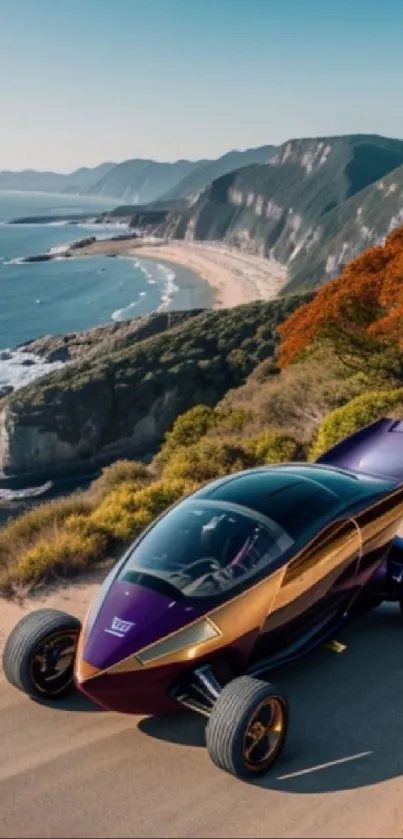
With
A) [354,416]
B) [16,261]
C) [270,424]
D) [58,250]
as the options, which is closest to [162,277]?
[16,261]

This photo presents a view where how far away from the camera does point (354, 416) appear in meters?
12.7

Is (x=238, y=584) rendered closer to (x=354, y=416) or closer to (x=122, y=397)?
(x=354, y=416)

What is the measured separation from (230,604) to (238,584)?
0.16 meters

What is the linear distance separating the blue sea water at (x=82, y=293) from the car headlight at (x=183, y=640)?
5839 centimetres

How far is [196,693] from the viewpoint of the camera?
5297 mm

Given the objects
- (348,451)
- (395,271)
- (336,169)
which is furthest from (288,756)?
Answer: (336,169)

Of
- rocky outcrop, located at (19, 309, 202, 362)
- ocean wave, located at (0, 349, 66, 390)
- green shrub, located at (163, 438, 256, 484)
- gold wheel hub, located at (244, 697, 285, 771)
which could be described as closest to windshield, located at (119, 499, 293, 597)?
gold wheel hub, located at (244, 697, 285, 771)

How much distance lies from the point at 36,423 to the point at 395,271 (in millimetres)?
27914

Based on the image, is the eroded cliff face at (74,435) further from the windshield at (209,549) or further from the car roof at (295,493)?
the windshield at (209,549)

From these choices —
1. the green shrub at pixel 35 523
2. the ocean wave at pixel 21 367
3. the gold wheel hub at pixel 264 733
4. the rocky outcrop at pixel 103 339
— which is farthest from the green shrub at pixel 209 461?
the rocky outcrop at pixel 103 339

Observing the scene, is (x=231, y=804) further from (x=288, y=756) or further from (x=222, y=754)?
(x=288, y=756)

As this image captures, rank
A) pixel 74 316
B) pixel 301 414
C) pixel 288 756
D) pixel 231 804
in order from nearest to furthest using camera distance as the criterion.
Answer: pixel 231 804 → pixel 288 756 → pixel 301 414 → pixel 74 316

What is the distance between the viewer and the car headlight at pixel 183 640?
5.15 meters

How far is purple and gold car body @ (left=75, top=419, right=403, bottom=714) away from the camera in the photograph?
5.21 meters
